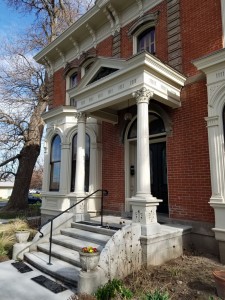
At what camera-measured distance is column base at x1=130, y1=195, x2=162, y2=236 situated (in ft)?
19.0

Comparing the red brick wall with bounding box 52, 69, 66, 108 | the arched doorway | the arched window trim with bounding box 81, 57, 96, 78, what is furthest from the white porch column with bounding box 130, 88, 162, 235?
the red brick wall with bounding box 52, 69, 66, 108

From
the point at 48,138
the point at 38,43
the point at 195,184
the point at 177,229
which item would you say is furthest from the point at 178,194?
the point at 38,43

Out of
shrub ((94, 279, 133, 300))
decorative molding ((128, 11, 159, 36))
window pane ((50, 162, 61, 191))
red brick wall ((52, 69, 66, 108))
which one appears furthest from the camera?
red brick wall ((52, 69, 66, 108))

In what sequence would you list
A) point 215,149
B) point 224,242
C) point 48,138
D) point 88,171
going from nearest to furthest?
1. point 224,242
2. point 215,149
3. point 88,171
4. point 48,138

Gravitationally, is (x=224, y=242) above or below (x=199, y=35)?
below

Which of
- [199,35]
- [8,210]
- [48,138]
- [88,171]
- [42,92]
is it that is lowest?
[8,210]

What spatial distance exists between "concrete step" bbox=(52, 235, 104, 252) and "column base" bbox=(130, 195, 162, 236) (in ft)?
3.52

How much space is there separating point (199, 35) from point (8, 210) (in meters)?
14.9

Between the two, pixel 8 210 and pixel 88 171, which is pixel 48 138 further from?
pixel 8 210

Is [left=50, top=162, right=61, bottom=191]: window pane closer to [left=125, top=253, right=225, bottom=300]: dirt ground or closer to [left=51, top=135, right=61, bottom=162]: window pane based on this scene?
[left=51, top=135, right=61, bottom=162]: window pane

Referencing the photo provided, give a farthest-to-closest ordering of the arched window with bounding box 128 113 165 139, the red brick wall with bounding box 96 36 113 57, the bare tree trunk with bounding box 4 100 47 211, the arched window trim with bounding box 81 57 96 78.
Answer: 1. the bare tree trunk with bounding box 4 100 47 211
2. the arched window trim with bounding box 81 57 96 78
3. the red brick wall with bounding box 96 36 113 57
4. the arched window with bounding box 128 113 165 139

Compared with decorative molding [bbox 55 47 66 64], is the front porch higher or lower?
lower

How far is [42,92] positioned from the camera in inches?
680

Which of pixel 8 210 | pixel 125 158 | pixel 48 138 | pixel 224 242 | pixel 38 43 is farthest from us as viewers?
pixel 38 43
